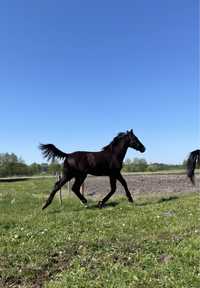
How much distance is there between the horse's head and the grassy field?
16.2ft

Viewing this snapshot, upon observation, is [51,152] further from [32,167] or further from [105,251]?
[32,167]

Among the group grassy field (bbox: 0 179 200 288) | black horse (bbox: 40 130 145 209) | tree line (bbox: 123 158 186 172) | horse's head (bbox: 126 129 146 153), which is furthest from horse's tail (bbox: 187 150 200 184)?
tree line (bbox: 123 158 186 172)

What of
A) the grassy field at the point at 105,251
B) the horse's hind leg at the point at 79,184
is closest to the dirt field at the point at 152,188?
the horse's hind leg at the point at 79,184

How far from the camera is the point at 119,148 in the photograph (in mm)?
17578

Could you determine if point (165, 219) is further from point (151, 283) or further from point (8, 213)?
point (8, 213)

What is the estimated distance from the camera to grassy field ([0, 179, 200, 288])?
296 inches

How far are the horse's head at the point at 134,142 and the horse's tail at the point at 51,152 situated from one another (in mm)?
2291

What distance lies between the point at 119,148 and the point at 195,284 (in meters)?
10.8

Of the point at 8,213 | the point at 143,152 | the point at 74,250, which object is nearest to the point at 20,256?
the point at 74,250

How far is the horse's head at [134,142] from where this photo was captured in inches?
703

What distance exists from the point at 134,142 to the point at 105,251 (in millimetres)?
9151

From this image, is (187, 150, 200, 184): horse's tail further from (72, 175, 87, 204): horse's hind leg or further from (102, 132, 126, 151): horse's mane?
(72, 175, 87, 204): horse's hind leg

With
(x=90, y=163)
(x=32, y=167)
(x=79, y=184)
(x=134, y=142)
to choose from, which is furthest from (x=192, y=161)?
(x=32, y=167)

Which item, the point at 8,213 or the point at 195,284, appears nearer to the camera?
the point at 195,284
